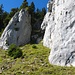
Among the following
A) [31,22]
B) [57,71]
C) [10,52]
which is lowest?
[57,71]

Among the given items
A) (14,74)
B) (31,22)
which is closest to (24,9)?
(31,22)

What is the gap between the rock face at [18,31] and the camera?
63.6m

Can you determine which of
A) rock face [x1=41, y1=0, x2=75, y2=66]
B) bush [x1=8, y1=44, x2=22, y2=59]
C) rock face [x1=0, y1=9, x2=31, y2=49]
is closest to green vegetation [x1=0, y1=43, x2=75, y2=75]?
bush [x1=8, y1=44, x2=22, y2=59]

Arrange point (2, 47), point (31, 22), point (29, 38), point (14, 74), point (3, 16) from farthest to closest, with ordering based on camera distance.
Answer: point (3, 16) < point (31, 22) < point (29, 38) < point (2, 47) < point (14, 74)

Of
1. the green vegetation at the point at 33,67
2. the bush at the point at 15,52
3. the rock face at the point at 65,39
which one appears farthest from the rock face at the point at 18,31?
the rock face at the point at 65,39

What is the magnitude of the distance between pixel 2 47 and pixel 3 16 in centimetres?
2492

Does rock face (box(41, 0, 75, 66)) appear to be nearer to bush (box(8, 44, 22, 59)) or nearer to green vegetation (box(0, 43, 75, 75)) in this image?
green vegetation (box(0, 43, 75, 75))

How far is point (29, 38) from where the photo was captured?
66.9 meters

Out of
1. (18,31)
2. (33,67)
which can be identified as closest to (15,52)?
(33,67)

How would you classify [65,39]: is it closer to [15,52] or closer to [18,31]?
[15,52]

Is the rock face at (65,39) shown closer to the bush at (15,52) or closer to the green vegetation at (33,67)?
the green vegetation at (33,67)

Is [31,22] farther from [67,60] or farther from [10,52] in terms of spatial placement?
[67,60]

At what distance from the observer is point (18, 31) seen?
65688mm

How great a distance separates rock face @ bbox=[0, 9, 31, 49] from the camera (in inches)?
2505
